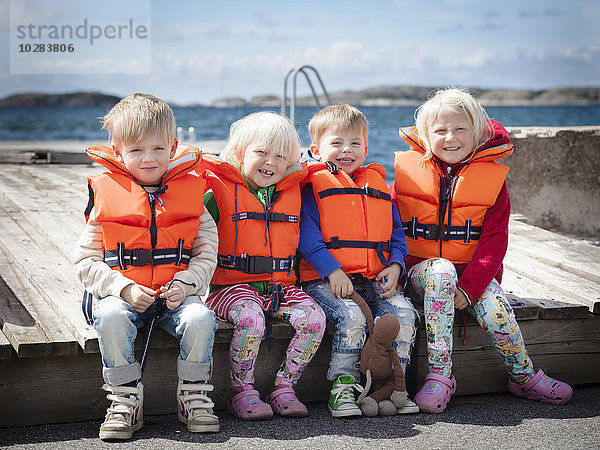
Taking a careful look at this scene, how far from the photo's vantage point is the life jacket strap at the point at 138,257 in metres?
3.07

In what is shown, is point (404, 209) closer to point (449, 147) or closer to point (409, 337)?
point (449, 147)

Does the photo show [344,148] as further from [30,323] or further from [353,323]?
[30,323]

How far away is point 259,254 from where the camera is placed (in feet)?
11.1

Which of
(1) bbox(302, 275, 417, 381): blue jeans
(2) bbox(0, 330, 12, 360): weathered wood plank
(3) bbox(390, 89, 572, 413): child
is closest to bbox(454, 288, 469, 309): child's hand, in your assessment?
(3) bbox(390, 89, 572, 413): child

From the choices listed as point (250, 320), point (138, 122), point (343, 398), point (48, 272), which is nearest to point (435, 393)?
point (343, 398)

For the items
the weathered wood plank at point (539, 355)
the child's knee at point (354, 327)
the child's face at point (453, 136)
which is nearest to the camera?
the child's knee at point (354, 327)

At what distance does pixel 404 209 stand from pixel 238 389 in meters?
1.28

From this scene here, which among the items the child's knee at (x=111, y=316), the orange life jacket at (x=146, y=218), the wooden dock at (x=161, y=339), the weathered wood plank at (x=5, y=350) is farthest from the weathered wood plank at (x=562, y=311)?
the weathered wood plank at (x=5, y=350)

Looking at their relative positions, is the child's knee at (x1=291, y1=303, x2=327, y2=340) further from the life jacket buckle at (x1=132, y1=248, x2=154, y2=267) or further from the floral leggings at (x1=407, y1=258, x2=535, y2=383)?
the life jacket buckle at (x1=132, y1=248, x2=154, y2=267)

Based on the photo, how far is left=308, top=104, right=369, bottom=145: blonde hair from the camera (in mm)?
3648

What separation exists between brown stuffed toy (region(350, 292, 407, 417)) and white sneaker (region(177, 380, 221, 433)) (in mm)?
677

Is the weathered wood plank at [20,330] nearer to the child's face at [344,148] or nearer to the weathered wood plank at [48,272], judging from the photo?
the weathered wood plank at [48,272]

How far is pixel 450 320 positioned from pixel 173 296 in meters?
1.29

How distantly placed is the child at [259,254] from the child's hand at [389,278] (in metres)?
0.38
